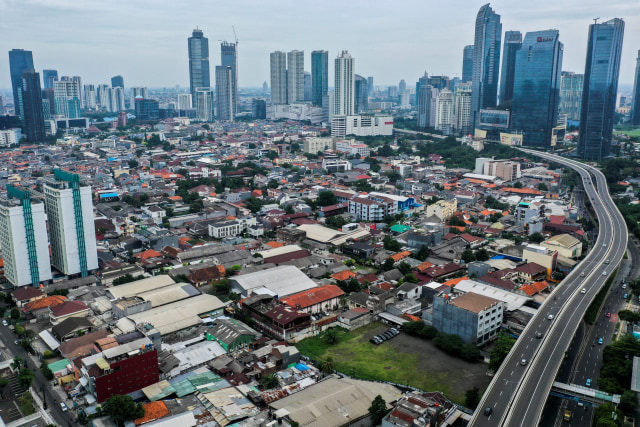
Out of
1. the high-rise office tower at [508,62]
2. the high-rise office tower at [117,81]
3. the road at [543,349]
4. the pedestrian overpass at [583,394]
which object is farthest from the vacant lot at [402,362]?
the high-rise office tower at [117,81]

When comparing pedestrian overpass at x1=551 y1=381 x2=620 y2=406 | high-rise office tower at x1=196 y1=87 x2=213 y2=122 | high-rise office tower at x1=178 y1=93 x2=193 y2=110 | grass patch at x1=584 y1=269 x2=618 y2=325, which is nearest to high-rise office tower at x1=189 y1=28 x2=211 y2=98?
high-rise office tower at x1=178 y1=93 x2=193 y2=110

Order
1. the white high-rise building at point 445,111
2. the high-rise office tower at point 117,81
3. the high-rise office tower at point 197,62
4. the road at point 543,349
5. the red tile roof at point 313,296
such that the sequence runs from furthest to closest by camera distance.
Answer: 1. the high-rise office tower at point 117,81
2. the high-rise office tower at point 197,62
3. the white high-rise building at point 445,111
4. the red tile roof at point 313,296
5. the road at point 543,349

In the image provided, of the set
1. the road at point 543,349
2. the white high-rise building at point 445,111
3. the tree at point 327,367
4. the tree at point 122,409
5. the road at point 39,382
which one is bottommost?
the road at point 39,382

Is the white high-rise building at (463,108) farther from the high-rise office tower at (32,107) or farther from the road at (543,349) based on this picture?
the high-rise office tower at (32,107)

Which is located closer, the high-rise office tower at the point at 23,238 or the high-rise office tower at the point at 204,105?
the high-rise office tower at the point at 23,238

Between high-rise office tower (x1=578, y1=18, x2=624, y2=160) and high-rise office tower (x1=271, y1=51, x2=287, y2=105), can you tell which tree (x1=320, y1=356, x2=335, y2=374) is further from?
high-rise office tower (x1=271, y1=51, x2=287, y2=105)

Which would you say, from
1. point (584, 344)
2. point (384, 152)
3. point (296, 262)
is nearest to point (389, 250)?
point (296, 262)
